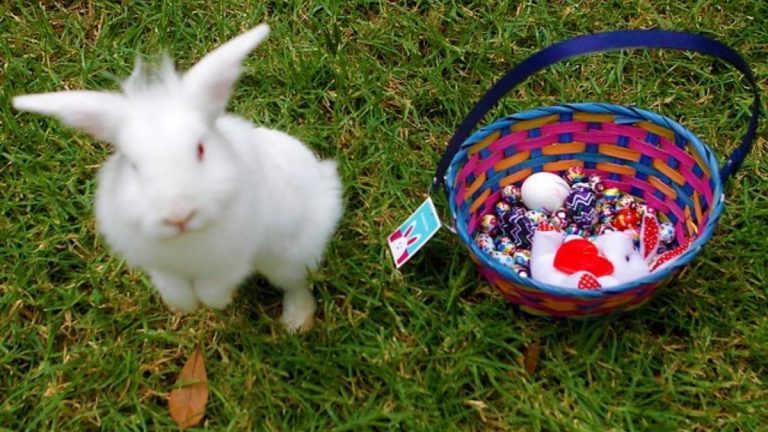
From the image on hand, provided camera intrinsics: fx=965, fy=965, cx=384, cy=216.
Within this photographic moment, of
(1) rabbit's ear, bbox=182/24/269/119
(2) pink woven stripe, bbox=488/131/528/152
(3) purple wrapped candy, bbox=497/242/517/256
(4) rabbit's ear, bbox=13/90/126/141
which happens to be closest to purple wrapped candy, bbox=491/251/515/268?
(3) purple wrapped candy, bbox=497/242/517/256

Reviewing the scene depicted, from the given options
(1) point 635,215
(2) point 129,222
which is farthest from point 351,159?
(2) point 129,222

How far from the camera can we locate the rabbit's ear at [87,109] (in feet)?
7.36

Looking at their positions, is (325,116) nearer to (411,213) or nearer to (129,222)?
(411,213)

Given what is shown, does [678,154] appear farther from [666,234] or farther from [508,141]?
[508,141]

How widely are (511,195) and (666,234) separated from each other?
500mm

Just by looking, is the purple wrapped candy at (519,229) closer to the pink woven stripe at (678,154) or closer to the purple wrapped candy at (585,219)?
the purple wrapped candy at (585,219)

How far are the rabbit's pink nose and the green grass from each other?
707 millimetres

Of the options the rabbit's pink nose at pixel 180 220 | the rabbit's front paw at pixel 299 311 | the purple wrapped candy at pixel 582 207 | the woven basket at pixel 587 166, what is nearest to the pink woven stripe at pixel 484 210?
the woven basket at pixel 587 166

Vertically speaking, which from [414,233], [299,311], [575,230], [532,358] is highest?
[575,230]

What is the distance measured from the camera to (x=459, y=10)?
378 cm

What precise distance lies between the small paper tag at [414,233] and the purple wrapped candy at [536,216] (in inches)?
15.8

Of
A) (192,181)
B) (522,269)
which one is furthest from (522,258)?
(192,181)

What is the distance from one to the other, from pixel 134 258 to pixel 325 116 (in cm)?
121

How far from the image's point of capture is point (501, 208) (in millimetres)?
3125
